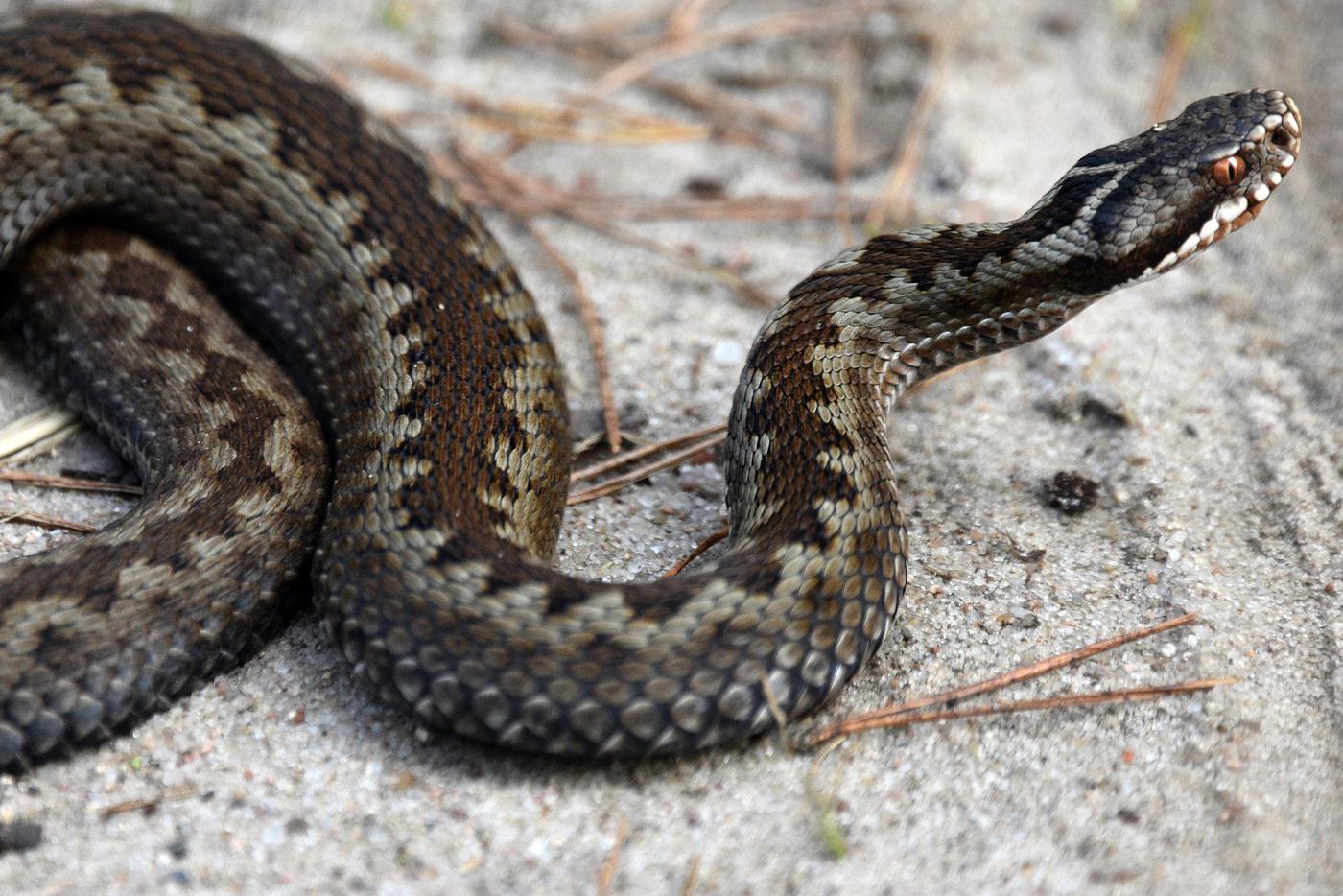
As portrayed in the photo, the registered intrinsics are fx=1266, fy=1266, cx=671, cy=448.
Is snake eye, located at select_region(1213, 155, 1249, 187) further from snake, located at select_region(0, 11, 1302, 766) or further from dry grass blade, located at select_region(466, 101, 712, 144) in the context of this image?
dry grass blade, located at select_region(466, 101, 712, 144)

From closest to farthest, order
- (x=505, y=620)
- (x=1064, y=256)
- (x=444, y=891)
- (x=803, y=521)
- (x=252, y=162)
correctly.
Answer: (x=444, y=891)
(x=505, y=620)
(x=803, y=521)
(x=1064, y=256)
(x=252, y=162)

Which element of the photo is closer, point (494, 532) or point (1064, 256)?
point (494, 532)

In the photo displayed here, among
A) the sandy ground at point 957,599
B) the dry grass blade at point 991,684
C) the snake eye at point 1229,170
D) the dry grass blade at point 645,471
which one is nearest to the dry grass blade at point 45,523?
the sandy ground at point 957,599

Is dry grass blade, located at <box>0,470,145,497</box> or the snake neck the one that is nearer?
the snake neck

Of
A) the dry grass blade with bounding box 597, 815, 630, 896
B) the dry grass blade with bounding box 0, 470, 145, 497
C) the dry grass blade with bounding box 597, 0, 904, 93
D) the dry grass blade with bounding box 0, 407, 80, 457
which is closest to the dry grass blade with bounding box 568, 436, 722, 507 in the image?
the dry grass blade with bounding box 597, 815, 630, 896

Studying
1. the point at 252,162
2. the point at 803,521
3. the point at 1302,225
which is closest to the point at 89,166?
the point at 252,162

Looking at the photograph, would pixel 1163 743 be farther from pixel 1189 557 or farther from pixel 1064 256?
pixel 1064 256
